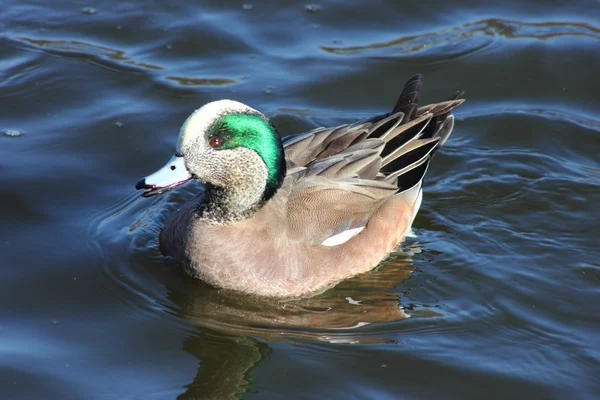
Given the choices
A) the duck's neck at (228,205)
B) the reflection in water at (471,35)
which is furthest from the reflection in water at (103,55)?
the duck's neck at (228,205)

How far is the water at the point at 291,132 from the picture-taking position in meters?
5.23

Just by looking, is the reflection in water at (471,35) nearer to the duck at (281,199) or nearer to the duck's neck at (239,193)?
the duck at (281,199)

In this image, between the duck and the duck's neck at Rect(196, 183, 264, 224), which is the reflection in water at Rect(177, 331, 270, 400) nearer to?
the duck

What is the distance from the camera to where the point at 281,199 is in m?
5.93

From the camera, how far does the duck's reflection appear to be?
204 inches

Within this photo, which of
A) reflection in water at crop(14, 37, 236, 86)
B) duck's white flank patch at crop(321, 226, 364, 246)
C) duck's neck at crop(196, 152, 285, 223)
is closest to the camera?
duck's neck at crop(196, 152, 285, 223)

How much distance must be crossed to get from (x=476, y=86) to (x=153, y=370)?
486 cm

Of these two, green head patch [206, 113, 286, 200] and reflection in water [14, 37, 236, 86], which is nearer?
green head patch [206, 113, 286, 200]

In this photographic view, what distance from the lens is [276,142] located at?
568cm

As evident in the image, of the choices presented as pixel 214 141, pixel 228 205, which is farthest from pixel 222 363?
pixel 214 141

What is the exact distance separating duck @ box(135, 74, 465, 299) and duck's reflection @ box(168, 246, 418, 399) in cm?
10

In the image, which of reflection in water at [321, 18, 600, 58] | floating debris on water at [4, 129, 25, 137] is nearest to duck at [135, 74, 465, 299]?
floating debris on water at [4, 129, 25, 137]

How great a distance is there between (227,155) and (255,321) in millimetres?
1063

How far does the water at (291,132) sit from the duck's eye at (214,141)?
1016mm
